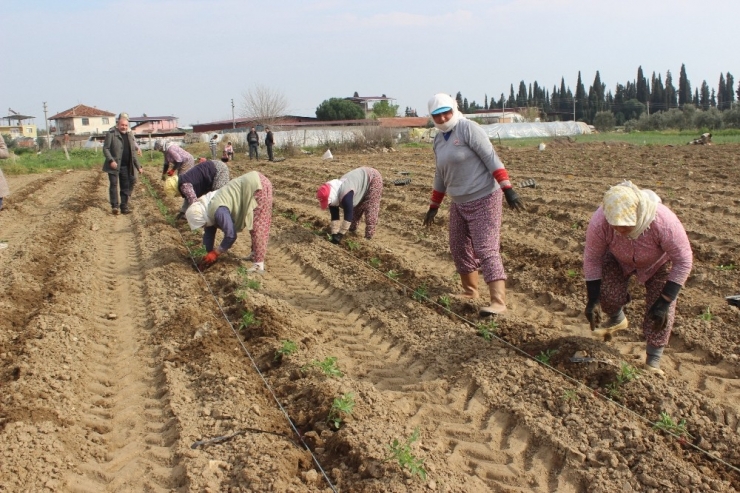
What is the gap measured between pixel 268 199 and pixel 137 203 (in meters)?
7.17

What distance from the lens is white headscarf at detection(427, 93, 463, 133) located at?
5035 millimetres

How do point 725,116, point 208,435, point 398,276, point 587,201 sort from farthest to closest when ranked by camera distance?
point 725,116 < point 587,201 < point 398,276 < point 208,435

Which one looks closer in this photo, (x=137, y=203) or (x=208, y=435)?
(x=208, y=435)

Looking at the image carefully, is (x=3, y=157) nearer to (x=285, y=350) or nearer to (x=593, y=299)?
(x=285, y=350)

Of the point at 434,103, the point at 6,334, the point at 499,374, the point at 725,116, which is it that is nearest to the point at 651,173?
the point at 434,103

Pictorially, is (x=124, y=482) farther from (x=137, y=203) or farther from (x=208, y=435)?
(x=137, y=203)

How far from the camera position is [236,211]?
6719 millimetres

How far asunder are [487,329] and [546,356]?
2.00ft

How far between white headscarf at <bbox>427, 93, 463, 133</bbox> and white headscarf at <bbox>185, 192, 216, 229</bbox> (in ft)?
8.63

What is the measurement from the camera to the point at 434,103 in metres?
5.06

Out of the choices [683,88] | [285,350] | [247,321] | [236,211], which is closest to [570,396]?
[285,350]

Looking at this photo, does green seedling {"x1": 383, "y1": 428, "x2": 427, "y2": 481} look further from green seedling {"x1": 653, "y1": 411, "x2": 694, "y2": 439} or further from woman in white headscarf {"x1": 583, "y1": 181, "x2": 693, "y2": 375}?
woman in white headscarf {"x1": 583, "y1": 181, "x2": 693, "y2": 375}

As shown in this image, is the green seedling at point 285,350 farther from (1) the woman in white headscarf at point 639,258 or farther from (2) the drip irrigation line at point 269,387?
(1) the woman in white headscarf at point 639,258

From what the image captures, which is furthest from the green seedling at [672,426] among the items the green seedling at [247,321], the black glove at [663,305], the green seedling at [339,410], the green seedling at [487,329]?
the green seedling at [247,321]
